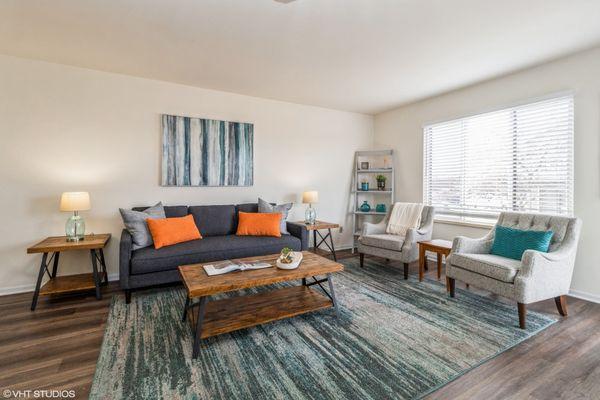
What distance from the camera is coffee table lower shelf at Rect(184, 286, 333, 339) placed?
210cm

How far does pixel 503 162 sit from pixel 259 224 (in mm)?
3166

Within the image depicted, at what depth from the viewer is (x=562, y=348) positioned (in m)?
2.05

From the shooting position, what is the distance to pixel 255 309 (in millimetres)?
2348

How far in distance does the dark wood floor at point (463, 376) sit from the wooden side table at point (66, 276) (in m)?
0.18

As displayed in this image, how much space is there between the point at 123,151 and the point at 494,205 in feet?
15.5

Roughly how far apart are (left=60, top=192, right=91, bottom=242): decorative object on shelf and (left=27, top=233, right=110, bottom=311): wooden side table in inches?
3.0

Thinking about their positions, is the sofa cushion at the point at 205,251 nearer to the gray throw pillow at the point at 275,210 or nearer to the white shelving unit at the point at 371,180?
the gray throw pillow at the point at 275,210

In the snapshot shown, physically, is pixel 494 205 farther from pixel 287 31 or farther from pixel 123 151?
pixel 123 151

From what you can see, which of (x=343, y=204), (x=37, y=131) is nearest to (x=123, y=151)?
(x=37, y=131)

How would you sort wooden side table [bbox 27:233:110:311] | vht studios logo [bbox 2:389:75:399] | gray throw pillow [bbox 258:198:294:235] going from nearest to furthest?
vht studios logo [bbox 2:389:75:399] → wooden side table [bbox 27:233:110:311] → gray throw pillow [bbox 258:198:294:235]

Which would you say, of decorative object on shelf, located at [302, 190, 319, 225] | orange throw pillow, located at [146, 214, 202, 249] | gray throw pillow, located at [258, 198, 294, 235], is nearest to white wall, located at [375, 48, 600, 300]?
decorative object on shelf, located at [302, 190, 319, 225]

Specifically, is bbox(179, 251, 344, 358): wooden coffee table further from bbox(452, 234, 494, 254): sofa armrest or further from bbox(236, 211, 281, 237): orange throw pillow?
bbox(452, 234, 494, 254): sofa armrest

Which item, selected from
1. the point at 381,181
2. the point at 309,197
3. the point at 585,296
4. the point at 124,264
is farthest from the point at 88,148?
the point at 585,296

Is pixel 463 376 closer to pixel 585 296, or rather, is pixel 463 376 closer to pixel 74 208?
pixel 585 296
